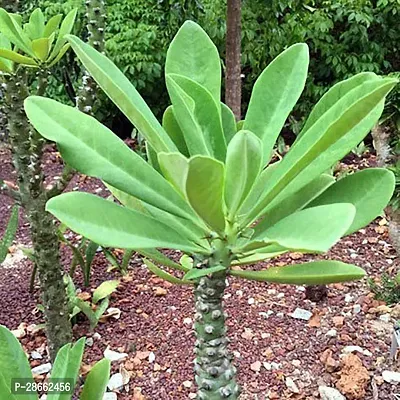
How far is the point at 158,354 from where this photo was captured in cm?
163

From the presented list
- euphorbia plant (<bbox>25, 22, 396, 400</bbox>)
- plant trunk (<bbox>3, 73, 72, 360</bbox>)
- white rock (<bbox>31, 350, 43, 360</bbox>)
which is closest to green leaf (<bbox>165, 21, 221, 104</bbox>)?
euphorbia plant (<bbox>25, 22, 396, 400</bbox>)

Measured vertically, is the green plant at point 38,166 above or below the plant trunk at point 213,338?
above

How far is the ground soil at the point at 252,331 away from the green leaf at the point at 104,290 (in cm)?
8

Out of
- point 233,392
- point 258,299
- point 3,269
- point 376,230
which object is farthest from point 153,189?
point 376,230

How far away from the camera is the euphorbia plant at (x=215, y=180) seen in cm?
54

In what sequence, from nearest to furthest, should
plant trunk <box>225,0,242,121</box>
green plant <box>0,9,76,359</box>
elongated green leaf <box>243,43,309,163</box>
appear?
elongated green leaf <box>243,43,309,163</box>
green plant <box>0,9,76,359</box>
plant trunk <box>225,0,242,121</box>

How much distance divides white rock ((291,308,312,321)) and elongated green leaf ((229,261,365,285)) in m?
1.18

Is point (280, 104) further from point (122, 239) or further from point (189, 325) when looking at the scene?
point (189, 325)

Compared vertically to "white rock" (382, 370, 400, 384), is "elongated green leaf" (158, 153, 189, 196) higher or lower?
lower

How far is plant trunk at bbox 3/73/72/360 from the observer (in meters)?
1.26

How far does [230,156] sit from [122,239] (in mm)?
140

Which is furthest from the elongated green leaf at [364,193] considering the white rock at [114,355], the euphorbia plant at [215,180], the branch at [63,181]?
the white rock at [114,355]

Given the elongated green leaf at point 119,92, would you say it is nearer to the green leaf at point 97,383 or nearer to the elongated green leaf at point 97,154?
the elongated green leaf at point 97,154

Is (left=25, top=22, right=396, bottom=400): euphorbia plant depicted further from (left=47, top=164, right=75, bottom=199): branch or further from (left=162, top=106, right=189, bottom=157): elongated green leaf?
(left=47, top=164, right=75, bottom=199): branch
